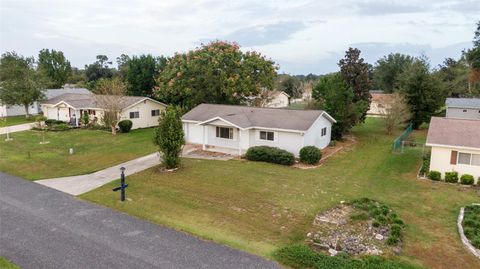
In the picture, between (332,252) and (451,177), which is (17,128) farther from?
(451,177)

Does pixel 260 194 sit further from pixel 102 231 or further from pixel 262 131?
pixel 262 131

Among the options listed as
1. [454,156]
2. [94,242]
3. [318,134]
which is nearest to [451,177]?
[454,156]

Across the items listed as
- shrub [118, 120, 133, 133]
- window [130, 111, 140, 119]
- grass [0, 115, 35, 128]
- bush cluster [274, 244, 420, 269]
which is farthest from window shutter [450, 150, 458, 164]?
grass [0, 115, 35, 128]

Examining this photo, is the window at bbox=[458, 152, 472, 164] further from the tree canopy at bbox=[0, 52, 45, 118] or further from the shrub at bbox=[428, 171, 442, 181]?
the tree canopy at bbox=[0, 52, 45, 118]

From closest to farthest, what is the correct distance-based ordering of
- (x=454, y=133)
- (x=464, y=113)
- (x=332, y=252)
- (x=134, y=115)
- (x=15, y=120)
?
1. (x=332, y=252)
2. (x=454, y=133)
3. (x=464, y=113)
4. (x=134, y=115)
5. (x=15, y=120)

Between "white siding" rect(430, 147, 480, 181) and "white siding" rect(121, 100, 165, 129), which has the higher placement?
"white siding" rect(121, 100, 165, 129)
